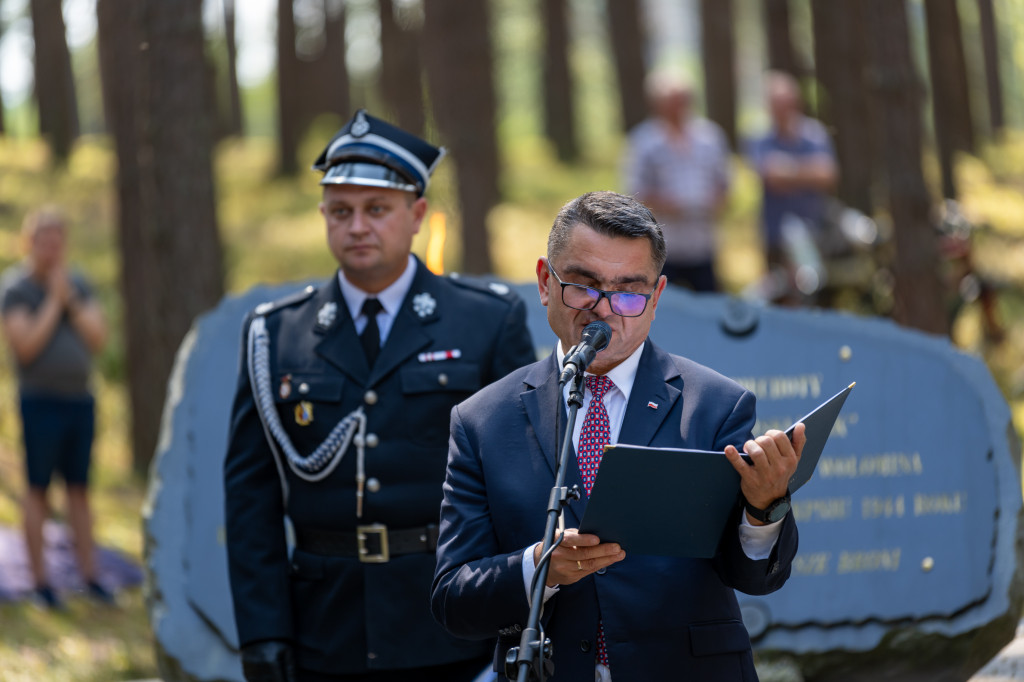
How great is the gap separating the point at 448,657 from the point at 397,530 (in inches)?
14.3

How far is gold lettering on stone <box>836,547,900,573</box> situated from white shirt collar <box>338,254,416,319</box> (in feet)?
8.27

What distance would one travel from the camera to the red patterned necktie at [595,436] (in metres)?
2.53

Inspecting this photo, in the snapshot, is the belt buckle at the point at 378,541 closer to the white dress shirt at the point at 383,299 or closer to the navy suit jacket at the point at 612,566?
the white dress shirt at the point at 383,299

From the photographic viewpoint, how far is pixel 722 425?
2.53m

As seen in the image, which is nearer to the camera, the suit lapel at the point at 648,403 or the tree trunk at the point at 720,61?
the suit lapel at the point at 648,403

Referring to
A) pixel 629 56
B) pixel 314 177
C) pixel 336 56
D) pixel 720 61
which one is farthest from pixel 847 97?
pixel 336 56

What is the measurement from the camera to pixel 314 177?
22.6 meters

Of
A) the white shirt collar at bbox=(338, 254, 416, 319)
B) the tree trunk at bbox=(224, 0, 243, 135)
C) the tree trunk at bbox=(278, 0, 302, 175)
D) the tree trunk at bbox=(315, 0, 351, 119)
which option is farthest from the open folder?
the tree trunk at bbox=(224, 0, 243, 135)

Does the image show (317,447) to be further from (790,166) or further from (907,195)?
(790,166)

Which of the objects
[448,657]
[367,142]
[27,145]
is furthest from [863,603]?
[27,145]

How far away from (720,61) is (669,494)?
2074cm

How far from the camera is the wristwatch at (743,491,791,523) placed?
2301 millimetres

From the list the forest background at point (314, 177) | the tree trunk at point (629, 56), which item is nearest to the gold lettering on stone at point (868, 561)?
the forest background at point (314, 177)

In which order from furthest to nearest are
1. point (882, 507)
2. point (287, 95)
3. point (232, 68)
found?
point (232, 68) → point (287, 95) → point (882, 507)
